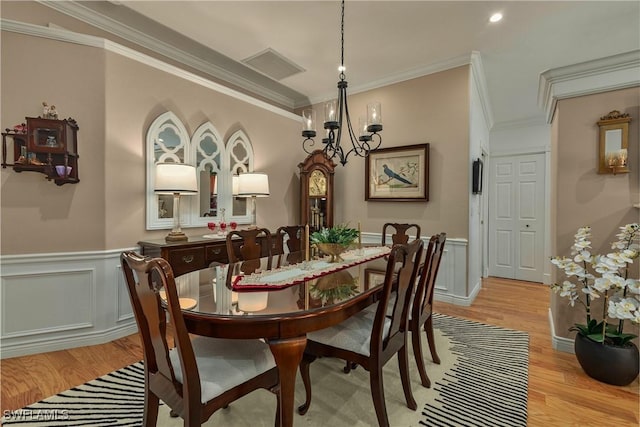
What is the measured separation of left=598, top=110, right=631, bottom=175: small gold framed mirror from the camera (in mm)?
2189

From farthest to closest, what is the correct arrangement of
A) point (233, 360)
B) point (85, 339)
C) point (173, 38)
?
point (173, 38) < point (85, 339) < point (233, 360)

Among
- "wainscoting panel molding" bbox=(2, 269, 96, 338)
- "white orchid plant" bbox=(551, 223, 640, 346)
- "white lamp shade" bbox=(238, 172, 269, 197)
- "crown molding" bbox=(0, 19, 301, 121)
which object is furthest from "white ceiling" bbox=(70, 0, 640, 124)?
"wainscoting panel molding" bbox=(2, 269, 96, 338)

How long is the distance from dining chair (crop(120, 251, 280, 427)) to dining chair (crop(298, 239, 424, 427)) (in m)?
0.37

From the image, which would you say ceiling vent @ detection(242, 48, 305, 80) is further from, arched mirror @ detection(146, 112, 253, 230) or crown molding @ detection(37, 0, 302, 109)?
A: arched mirror @ detection(146, 112, 253, 230)

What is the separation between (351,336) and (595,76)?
270 cm

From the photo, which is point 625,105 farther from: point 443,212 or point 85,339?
point 85,339

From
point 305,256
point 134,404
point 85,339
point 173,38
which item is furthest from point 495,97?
point 85,339

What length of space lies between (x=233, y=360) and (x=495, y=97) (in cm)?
497

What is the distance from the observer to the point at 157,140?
9.82 feet

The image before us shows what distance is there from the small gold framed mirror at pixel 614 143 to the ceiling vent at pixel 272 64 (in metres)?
3.16

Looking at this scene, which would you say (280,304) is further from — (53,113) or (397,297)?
(53,113)

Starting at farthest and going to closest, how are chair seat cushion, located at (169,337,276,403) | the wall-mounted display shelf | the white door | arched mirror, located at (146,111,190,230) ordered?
1. the white door
2. arched mirror, located at (146,111,190,230)
3. the wall-mounted display shelf
4. chair seat cushion, located at (169,337,276,403)

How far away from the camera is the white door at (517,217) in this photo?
4871mm

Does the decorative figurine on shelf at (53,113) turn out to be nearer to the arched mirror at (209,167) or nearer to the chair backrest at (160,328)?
the arched mirror at (209,167)
